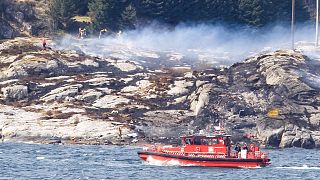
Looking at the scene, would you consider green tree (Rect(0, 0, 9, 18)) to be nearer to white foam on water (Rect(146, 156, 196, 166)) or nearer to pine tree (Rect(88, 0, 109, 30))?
pine tree (Rect(88, 0, 109, 30))

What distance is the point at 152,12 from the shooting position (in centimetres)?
19462

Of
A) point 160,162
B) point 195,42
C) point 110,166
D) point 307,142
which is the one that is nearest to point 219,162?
point 160,162

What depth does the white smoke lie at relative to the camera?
592 ft

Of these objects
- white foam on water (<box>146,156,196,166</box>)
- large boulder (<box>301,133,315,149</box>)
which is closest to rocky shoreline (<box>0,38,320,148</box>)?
large boulder (<box>301,133,315,149</box>)

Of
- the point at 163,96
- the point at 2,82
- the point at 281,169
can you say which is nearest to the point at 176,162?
the point at 281,169

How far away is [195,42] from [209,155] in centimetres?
8461

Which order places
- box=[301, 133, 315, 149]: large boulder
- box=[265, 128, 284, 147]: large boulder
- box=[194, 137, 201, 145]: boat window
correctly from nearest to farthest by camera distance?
box=[194, 137, 201, 145]: boat window
box=[301, 133, 315, 149]: large boulder
box=[265, 128, 284, 147]: large boulder

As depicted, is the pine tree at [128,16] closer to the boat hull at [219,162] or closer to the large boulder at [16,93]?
the large boulder at [16,93]

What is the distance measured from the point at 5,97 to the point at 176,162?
4762 cm

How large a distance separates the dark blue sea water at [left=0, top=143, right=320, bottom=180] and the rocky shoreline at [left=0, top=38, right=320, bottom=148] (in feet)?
28.4

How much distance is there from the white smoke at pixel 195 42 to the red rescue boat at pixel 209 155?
6429 cm

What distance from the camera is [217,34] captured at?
645 ft

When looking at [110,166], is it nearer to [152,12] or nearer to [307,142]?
[307,142]

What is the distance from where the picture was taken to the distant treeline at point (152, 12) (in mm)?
185500
